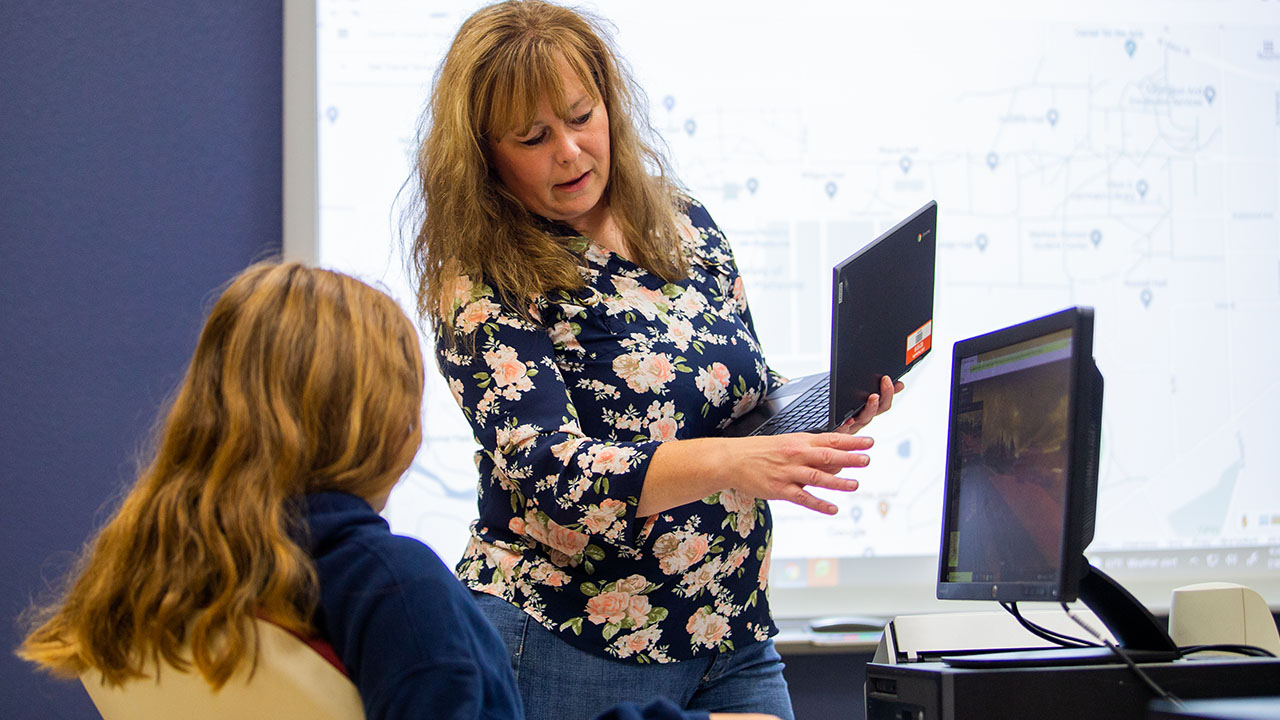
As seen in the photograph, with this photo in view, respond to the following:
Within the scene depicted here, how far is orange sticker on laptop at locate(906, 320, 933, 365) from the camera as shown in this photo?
1382 millimetres

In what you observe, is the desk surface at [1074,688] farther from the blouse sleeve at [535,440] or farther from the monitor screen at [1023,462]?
the blouse sleeve at [535,440]

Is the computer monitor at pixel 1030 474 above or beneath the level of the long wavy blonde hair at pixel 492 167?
beneath

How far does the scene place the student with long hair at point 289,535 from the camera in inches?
30.1

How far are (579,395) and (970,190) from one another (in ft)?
4.49

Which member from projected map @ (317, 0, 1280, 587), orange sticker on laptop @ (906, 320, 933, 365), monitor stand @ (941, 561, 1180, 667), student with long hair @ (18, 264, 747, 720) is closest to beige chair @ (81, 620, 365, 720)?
student with long hair @ (18, 264, 747, 720)

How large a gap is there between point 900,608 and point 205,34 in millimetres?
1992

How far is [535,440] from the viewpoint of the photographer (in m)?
1.21

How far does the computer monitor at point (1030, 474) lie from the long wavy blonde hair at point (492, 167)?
51 centimetres

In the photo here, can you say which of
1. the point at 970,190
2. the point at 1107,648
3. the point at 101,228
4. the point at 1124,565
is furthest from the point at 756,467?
the point at 101,228

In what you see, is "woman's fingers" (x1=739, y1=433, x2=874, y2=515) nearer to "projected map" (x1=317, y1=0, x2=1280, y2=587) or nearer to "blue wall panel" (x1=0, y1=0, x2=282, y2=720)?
"projected map" (x1=317, y1=0, x2=1280, y2=587)

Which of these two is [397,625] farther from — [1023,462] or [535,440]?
[1023,462]

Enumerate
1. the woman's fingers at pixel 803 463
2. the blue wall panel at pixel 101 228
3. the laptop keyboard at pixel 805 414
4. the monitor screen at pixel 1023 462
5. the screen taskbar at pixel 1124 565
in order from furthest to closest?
the screen taskbar at pixel 1124 565
the blue wall panel at pixel 101 228
the laptop keyboard at pixel 805 414
the woman's fingers at pixel 803 463
the monitor screen at pixel 1023 462

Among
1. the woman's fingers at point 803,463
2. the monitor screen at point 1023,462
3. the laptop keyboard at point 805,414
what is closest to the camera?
the monitor screen at point 1023,462

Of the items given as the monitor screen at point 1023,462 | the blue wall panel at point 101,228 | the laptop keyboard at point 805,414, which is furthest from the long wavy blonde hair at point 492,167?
the blue wall panel at point 101,228
